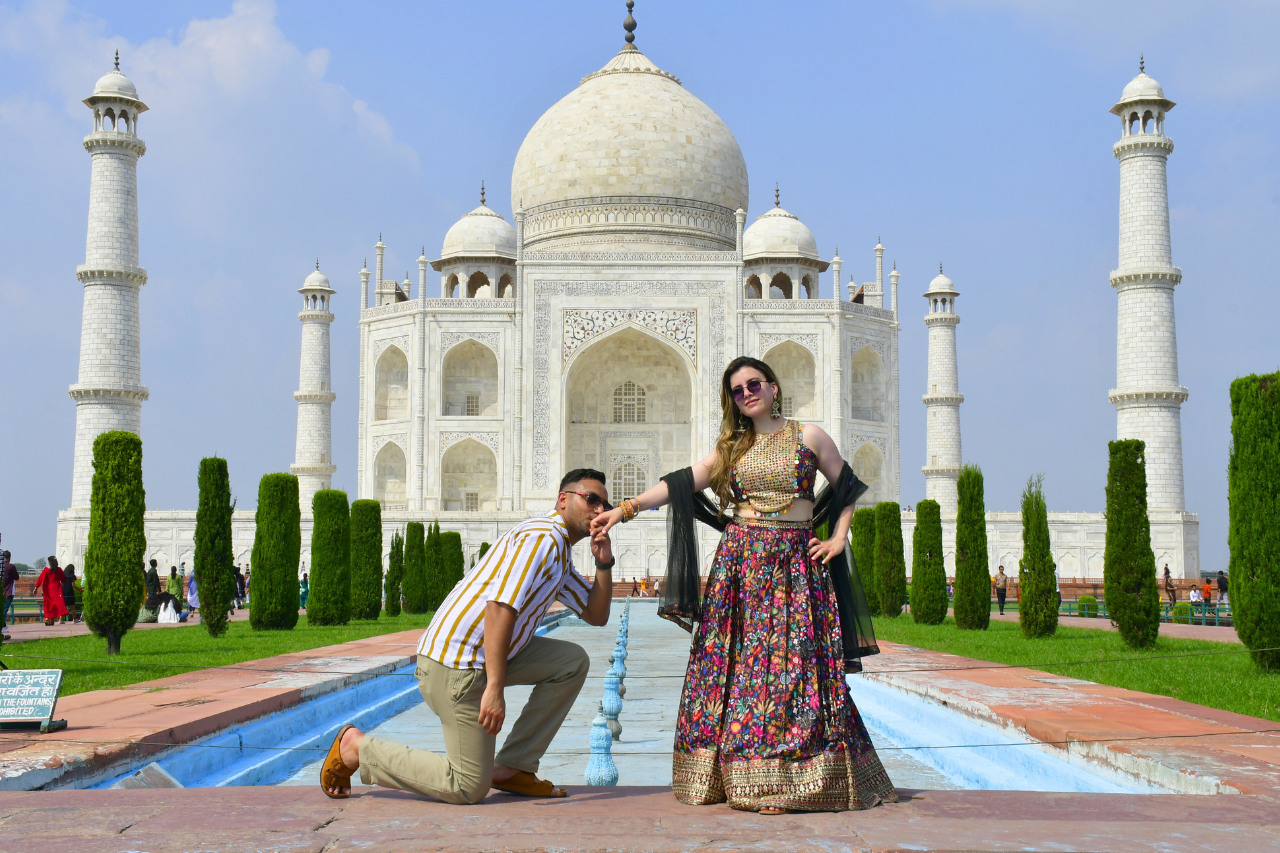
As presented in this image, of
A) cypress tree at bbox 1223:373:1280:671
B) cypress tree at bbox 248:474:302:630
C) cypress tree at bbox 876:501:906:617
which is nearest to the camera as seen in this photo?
cypress tree at bbox 1223:373:1280:671

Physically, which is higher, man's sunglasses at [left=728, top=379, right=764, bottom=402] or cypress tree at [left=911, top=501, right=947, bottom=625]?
man's sunglasses at [left=728, top=379, right=764, bottom=402]

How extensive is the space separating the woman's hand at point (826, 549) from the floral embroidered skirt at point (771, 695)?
0.02m

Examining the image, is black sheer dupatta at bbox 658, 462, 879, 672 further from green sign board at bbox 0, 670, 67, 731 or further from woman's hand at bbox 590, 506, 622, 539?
green sign board at bbox 0, 670, 67, 731

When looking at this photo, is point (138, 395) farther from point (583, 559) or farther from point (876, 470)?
point (876, 470)

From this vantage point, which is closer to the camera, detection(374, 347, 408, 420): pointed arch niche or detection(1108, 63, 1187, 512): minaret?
detection(1108, 63, 1187, 512): minaret

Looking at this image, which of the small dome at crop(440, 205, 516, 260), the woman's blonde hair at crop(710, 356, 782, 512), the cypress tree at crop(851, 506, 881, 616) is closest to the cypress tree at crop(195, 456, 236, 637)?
the cypress tree at crop(851, 506, 881, 616)

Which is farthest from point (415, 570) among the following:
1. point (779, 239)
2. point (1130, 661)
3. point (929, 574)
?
point (779, 239)

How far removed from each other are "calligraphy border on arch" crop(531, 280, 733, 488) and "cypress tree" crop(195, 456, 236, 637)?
1337cm

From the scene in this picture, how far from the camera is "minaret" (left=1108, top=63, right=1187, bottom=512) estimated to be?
65.8ft

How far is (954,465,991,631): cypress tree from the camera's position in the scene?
1096cm

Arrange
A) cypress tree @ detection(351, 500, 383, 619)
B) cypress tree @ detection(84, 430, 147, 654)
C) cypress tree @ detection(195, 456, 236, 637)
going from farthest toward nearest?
cypress tree @ detection(351, 500, 383, 619), cypress tree @ detection(195, 456, 236, 637), cypress tree @ detection(84, 430, 147, 654)

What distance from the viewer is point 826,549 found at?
9.62ft

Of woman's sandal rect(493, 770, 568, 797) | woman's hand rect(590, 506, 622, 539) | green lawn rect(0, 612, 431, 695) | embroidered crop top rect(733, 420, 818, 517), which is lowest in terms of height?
green lawn rect(0, 612, 431, 695)

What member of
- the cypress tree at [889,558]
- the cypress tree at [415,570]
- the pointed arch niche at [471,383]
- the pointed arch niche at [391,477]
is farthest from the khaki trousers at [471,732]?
the pointed arch niche at [391,477]
